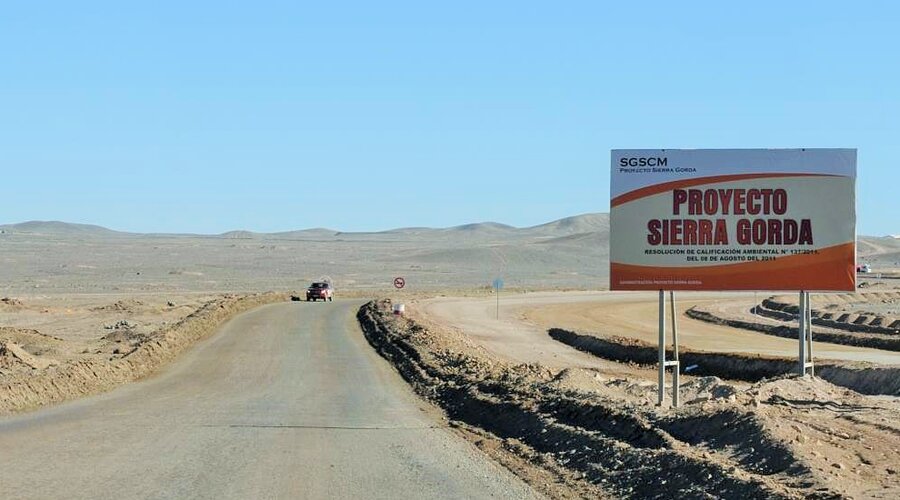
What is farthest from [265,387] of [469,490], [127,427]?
[469,490]

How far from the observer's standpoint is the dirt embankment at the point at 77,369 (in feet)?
71.5

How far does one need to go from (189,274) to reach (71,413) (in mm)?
114924

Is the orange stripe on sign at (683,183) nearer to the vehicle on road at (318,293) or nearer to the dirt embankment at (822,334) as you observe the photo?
the dirt embankment at (822,334)

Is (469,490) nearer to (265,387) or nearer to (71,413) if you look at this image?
(71,413)

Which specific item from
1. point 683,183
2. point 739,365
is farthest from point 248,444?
point 739,365

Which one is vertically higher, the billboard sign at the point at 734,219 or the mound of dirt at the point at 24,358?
the billboard sign at the point at 734,219

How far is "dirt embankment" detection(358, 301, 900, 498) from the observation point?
37.1 ft

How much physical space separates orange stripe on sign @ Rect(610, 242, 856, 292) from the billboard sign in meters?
0.02

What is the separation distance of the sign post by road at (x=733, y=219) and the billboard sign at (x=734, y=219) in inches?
0.6

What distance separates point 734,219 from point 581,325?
3972cm

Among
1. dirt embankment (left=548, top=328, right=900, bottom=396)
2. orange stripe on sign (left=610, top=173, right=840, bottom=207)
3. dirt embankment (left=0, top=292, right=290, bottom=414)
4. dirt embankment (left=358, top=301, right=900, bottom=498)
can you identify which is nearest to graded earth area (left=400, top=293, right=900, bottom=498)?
dirt embankment (left=358, top=301, right=900, bottom=498)

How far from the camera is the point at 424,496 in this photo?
38.7 ft

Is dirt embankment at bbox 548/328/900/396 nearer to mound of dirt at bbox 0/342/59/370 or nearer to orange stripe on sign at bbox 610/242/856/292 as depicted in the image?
orange stripe on sign at bbox 610/242/856/292

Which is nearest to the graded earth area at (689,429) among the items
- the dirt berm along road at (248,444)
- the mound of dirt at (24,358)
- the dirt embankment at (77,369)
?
the dirt berm along road at (248,444)
